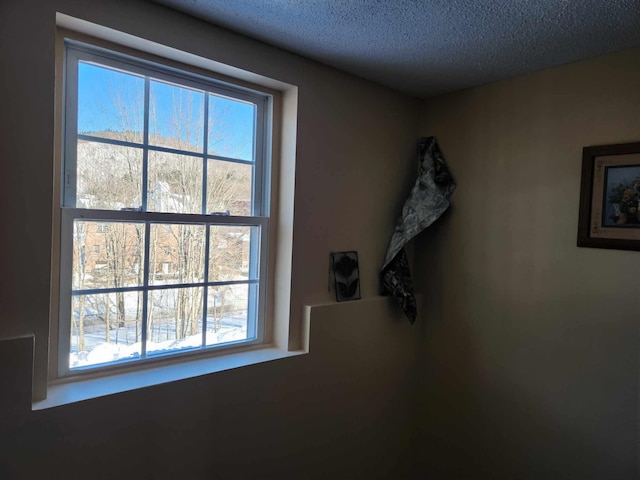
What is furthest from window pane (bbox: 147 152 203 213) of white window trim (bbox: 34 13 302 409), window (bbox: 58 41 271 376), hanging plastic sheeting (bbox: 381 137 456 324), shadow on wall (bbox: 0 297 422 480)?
hanging plastic sheeting (bbox: 381 137 456 324)

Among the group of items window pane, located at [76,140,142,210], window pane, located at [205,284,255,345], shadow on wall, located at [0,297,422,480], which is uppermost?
window pane, located at [76,140,142,210]

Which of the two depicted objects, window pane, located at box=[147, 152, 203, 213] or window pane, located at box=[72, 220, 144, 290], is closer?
window pane, located at box=[72, 220, 144, 290]

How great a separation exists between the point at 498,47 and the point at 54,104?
1.77 m

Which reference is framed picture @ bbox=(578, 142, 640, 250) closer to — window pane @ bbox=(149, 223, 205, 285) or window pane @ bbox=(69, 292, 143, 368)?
window pane @ bbox=(149, 223, 205, 285)

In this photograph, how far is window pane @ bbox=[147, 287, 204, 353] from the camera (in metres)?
1.70

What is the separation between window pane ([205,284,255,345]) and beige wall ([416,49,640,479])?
1161mm

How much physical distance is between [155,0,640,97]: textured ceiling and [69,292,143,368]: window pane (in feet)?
3.77

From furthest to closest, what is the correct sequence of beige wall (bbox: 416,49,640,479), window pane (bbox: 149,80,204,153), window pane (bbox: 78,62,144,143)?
beige wall (bbox: 416,49,640,479), window pane (bbox: 149,80,204,153), window pane (bbox: 78,62,144,143)

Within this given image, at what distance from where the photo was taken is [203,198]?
71.0 inches

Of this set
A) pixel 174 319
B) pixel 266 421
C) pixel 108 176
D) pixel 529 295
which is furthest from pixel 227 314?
pixel 529 295

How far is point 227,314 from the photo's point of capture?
1917 mm

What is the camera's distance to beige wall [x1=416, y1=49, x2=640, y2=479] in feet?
5.95

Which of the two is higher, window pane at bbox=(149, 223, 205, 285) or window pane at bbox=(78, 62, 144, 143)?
window pane at bbox=(78, 62, 144, 143)

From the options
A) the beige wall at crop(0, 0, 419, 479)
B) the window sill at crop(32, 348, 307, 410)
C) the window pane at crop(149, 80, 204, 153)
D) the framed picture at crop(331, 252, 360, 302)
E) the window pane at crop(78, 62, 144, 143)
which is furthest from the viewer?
the framed picture at crop(331, 252, 360, 302)
